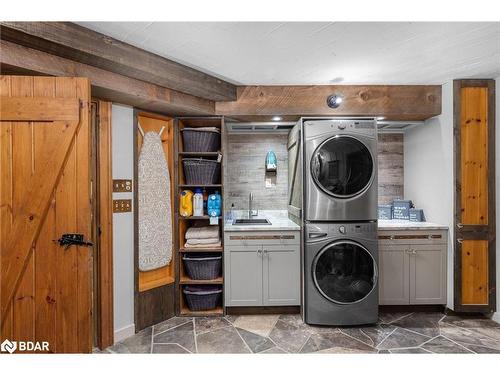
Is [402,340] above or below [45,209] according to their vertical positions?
below

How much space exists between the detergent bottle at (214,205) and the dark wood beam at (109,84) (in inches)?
34.3

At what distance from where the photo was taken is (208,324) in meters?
2.46

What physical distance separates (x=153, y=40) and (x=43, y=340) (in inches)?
81.4

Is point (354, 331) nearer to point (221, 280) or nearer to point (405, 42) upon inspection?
point (221, 280)

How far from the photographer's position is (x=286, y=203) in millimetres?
3342

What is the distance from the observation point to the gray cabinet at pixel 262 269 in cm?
260

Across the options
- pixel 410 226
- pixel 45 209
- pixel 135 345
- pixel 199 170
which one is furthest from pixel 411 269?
pixel 45 209

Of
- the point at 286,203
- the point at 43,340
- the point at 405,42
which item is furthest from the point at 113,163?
the point at 405,42

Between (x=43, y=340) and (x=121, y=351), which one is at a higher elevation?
(x=43, y=340)

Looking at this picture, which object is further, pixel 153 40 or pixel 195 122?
pixel 195 122

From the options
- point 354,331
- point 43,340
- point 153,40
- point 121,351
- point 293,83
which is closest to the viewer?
point 43,340

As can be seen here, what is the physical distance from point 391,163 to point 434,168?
0.63 m

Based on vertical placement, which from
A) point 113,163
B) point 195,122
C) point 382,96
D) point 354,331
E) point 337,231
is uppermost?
point 382,96

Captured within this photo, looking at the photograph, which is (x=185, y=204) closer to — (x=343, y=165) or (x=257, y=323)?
(x=257, y=323)
